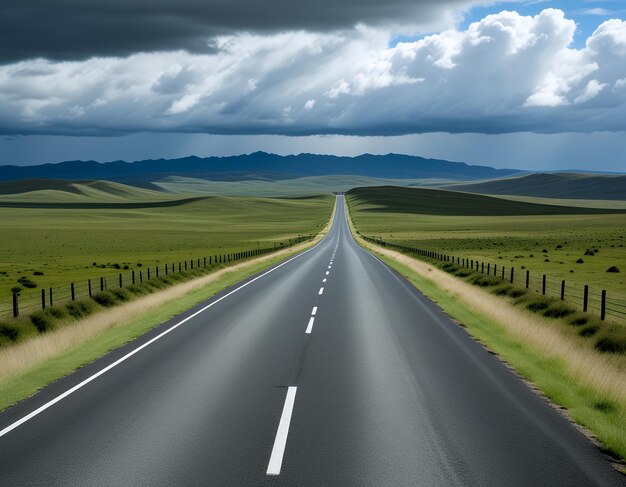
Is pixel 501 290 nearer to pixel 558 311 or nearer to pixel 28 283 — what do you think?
pixel 558 311

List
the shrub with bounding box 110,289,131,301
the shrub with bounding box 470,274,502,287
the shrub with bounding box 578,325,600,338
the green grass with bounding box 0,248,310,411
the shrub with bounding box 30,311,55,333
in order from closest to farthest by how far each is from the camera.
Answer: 1. the green grass with bounding box 0,248,310,411
2. the shrub with bounding box 578,325,600,338
3. the shrub with bounding box 30,311,55,333
4. the shrub with bounding box 110,289,131,301
5. the shrub with bounding box 470,274,502,287

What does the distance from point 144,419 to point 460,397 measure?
516 centimetres

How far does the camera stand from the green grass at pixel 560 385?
8.87m

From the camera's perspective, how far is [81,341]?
54.2 feet

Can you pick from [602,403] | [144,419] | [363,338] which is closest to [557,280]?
[363,338]

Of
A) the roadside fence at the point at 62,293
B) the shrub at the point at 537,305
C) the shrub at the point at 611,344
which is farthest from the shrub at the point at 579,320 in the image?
the roadside fence at the point at 62,293

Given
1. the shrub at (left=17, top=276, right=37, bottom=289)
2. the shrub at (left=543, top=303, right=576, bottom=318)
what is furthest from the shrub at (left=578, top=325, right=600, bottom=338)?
the shrub at (left=17, top=276, right=37, bottom=289)

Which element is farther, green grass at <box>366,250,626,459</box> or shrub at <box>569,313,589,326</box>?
shrub at <box>569,313,589,326</box>

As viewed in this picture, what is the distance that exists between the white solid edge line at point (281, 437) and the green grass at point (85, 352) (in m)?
4.59

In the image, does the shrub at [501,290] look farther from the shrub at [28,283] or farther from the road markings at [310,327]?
the shrub at [28,283]

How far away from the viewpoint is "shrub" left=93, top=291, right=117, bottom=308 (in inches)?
925

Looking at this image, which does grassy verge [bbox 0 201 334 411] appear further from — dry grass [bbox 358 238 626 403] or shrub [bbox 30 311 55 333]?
dry grass [bbox 358 238 626 403]

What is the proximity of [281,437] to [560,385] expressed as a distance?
18.9ft

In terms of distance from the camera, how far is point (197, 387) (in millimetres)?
11336
